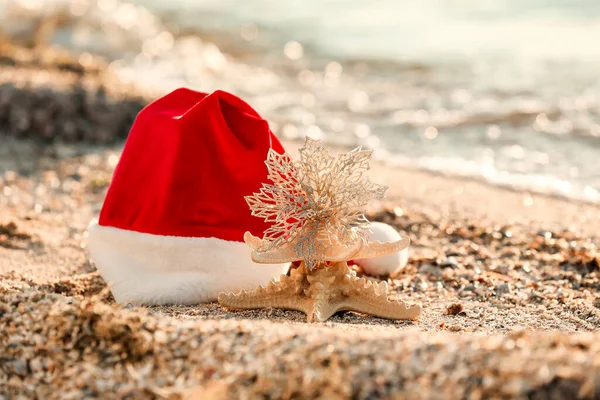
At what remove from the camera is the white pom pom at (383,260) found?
4002 mm

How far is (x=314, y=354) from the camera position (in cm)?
231

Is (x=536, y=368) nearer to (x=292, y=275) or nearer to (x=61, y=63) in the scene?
(x=292, y=275)

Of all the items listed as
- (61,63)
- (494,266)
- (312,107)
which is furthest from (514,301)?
(61,63)

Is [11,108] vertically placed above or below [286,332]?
above

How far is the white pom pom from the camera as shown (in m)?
4.00

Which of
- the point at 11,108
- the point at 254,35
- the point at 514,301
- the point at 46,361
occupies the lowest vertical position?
the point at 514,301

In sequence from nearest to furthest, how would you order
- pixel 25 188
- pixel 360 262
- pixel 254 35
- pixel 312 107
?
pixel 360 262 < pixel 25 188 < pixel 312 107 < pixel 254 35

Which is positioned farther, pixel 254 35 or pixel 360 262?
pixel 254 35

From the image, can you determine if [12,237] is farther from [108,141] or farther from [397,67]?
[397,67]

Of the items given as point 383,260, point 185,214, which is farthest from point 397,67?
point 185,214

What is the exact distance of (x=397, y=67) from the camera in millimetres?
11273

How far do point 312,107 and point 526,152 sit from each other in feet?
9.64

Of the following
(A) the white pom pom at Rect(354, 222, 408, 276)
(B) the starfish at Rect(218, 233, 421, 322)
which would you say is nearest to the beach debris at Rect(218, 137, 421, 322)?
(B) the starfish at Rect(218, 233, 421, 322)

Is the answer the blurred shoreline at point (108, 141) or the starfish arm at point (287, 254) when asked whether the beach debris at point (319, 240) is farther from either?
the blurred shoreline at point (108, 141)
